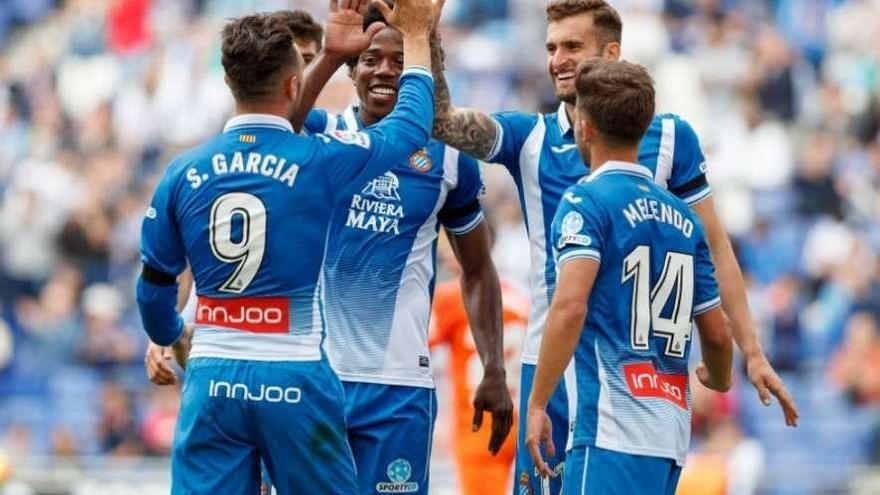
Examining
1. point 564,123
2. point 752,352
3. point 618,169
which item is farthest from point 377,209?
point 752,352

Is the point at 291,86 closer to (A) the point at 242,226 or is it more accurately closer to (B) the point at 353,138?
(B) the point at 353,138

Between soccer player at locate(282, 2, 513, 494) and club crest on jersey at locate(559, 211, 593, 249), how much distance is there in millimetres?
1481

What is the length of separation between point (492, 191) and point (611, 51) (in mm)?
9877

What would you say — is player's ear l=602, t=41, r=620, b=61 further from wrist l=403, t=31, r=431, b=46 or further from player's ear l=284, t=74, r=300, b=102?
player's ear l=284, t=74, r=300, b=102

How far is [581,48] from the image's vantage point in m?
8.42

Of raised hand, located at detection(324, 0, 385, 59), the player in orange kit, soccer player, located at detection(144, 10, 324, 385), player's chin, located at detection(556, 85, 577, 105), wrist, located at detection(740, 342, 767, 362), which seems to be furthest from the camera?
the player in orange kit

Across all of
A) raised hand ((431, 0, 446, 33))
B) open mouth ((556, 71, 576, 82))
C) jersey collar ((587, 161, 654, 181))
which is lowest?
jersey collar ((587, 161, 654, 181))

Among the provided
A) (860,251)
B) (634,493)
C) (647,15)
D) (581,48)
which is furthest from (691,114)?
(634,493)

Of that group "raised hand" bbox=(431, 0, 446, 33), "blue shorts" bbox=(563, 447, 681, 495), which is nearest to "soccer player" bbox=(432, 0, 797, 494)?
"raised hand" bbox=(431, 0, 446, 33)

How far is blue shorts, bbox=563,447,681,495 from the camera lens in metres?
7.22

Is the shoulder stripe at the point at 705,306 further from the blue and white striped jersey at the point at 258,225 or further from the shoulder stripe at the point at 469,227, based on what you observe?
the shoulder stripe at the point at 469,227

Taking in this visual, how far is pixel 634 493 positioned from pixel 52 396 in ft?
38.2

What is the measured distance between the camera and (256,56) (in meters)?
7.07

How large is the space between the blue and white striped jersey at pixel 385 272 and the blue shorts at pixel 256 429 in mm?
1335
